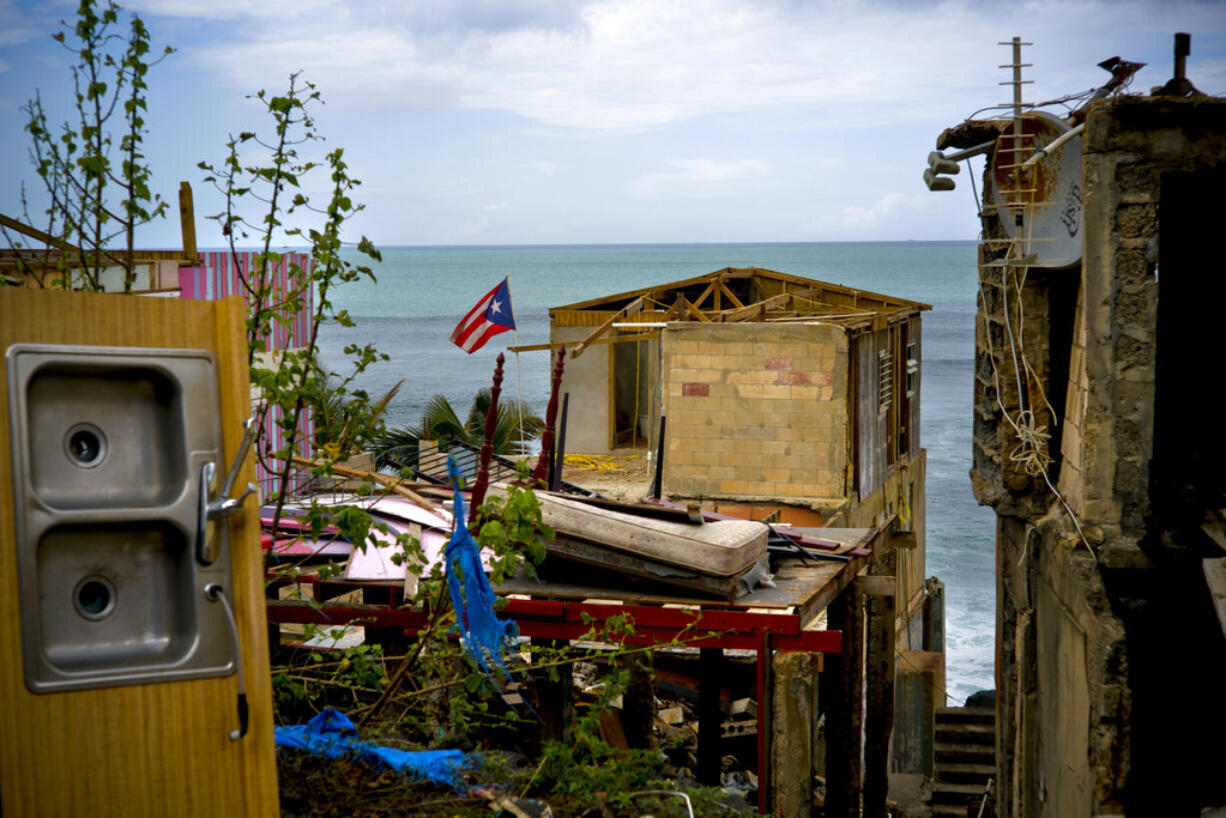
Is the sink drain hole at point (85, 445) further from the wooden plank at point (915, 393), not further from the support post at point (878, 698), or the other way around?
the wooden plank at point (915, 393)

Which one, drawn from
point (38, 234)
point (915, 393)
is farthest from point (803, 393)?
point (38, 234)

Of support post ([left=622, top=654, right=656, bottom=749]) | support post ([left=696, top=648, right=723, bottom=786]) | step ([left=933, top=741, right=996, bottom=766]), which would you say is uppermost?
support post ([left=696, top=648, right=723, bottom=786])

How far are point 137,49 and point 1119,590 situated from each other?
5.95m

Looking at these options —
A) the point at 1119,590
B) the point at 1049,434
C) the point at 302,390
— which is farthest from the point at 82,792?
→ the point at 1049,434

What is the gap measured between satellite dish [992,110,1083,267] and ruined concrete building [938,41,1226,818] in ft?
0.10

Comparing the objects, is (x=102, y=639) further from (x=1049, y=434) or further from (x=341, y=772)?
(x=1049, y=434)

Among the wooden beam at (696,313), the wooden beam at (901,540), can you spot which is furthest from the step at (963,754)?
the wooden beam at (696,313)

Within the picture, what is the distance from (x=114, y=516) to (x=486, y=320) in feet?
29.4

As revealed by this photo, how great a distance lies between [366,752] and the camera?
18.1ft

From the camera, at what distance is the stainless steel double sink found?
112 inches

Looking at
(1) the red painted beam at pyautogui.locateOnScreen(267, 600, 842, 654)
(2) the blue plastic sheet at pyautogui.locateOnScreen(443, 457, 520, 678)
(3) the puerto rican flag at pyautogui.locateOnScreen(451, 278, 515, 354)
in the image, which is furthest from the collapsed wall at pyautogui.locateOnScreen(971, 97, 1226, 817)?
(3) the puerto rican flag at pyautogui.locateOnScreen(451, 278, 515, 354)

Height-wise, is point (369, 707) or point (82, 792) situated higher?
point (82, 792)

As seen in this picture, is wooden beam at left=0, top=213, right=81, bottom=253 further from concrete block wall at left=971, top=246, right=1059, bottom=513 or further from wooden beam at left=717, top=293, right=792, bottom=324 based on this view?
wooden beam at left=717, top=293, right=792, bottom=324

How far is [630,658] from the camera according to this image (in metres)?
10.5
